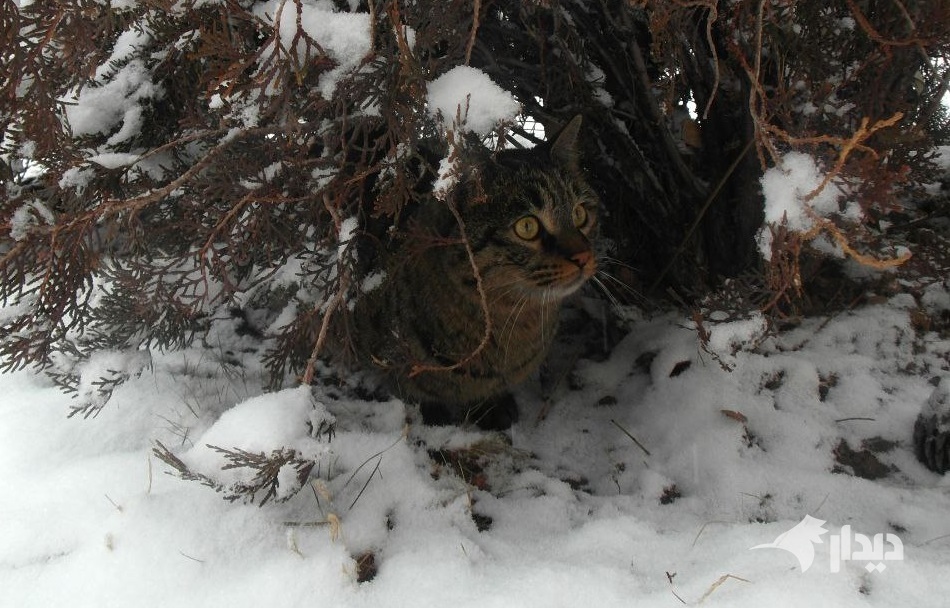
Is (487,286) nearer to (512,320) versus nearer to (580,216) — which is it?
(512,320)

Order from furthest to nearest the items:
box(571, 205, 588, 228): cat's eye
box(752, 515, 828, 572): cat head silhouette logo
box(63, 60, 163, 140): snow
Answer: box(571, 205, 588, 228): cat's eye
box(63, 60, 163, 140): snow
box(752, 515, 828, 572): cat head silhouette logo

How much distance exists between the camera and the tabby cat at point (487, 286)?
1.82m

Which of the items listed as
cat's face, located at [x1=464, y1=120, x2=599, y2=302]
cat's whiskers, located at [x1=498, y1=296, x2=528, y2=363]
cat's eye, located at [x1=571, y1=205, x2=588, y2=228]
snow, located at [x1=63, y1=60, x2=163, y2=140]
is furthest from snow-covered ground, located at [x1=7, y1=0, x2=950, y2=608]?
cat's eye, located at [x1=571, y1=205, x2=588, y2=228]

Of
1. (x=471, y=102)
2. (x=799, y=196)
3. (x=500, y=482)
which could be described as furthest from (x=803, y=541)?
(x=471, y=102)

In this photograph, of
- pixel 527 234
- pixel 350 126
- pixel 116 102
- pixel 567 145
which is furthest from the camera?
pixel 567 145

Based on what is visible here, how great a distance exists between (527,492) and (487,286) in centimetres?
62

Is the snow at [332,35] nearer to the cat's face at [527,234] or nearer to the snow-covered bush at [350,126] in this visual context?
the snow-covered bush at [350,126]

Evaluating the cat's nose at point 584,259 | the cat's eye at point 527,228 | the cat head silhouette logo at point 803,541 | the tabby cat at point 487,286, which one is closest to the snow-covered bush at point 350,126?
the tabby cat at point 487,286

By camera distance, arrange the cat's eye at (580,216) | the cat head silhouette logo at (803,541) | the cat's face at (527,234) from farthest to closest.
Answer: the cat's eye at (580,216)
the cat's face at (527,234)
the cat head silhouette logo at (803,541)

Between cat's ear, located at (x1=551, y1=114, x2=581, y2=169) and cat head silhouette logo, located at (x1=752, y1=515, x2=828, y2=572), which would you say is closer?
cat head silhouette logo, located at (x1=752, y1=515, x2=828, y2=572)

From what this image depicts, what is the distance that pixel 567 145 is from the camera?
197cm

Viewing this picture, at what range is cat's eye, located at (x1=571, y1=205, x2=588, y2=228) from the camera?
198 centimetres

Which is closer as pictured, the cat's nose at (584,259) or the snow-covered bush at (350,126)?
the snow-covered bush at (350,126)

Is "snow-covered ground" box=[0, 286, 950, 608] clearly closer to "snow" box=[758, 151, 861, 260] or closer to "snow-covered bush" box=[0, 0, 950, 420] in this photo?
"snow-covered bush" box=[0, 0, 950, 420]
